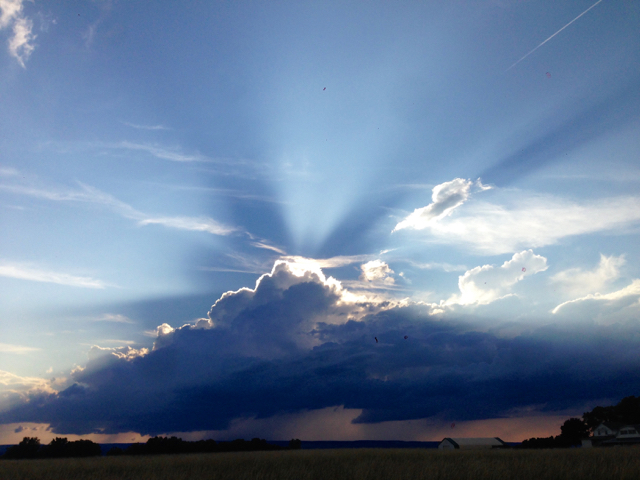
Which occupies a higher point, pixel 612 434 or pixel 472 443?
pixel 612 434

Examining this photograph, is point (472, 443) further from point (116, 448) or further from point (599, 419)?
point (116, 448)

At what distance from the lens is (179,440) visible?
3123 inches

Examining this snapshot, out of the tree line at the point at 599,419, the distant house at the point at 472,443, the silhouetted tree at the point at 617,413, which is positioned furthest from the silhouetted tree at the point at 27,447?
the silhouetted tree at the point at 617,413

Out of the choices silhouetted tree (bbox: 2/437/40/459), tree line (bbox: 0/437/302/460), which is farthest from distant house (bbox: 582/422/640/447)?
silhouetted tree (bbox: 2/437/40/459)

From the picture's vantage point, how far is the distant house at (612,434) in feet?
279

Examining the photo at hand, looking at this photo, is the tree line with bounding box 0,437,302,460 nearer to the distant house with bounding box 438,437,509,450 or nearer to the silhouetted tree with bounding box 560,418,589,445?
the distant house with bounding box 438,437,509,450

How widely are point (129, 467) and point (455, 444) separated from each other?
84.2 meters

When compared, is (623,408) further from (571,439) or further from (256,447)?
(256,447)

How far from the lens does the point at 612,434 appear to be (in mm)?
92125

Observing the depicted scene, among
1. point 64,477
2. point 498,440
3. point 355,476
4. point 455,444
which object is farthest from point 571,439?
point 64,477

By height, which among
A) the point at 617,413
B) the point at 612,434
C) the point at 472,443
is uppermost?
the point at 617,413

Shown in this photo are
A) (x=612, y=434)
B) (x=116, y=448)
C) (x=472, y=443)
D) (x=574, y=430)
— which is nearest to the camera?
(x=116, y=448)

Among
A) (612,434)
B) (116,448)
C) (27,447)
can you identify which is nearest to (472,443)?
(612,434)

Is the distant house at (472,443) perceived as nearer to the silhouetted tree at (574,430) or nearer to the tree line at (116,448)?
the silhouetted tree at (574,430)
